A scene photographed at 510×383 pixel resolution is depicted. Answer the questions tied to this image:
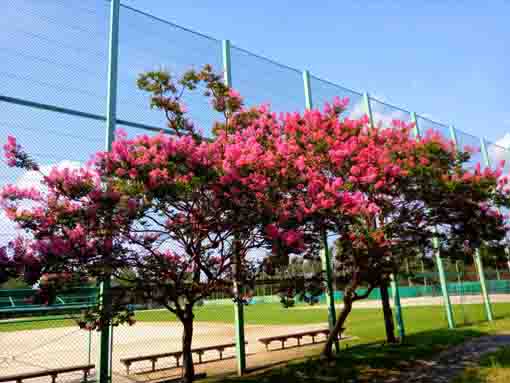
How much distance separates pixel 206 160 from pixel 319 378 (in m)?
3.86

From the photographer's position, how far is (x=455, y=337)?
9.45 meters

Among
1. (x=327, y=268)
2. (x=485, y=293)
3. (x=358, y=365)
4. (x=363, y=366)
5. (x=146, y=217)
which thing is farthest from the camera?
(x=485, y=293)

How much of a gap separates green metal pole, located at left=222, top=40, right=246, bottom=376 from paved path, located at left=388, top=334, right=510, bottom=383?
2.61 meters

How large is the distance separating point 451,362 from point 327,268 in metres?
2.91

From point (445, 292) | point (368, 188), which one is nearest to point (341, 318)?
point (368, 188)

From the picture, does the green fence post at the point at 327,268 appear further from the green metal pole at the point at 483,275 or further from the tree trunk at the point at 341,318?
the green metal pole at the point at 483,275

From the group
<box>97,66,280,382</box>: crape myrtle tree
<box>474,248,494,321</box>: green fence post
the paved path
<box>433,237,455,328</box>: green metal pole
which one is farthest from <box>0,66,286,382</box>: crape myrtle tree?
<box>474,248,494,321</box>: green fence post

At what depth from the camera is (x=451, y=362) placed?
6688mm

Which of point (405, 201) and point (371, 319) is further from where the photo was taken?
point (371, 319)

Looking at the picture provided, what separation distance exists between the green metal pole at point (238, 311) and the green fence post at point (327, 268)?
170 centimetres

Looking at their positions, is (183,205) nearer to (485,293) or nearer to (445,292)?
(445,292)

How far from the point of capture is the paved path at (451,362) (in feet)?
18.7

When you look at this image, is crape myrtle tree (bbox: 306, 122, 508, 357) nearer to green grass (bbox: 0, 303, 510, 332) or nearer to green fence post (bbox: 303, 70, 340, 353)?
green fence post (bbox: 303, 70, 340, 353)

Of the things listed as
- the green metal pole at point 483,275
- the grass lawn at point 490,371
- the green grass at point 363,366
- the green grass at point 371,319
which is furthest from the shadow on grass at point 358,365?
the green metal pole at point 483,275
